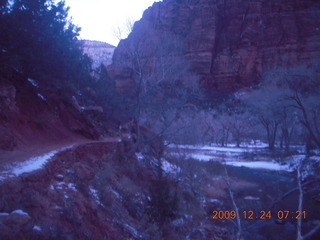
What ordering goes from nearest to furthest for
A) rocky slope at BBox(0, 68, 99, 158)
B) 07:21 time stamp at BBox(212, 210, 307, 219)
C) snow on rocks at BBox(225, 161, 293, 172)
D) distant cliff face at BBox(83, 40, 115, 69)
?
rocky slope at BBox(0, 68, 99, 158) < 07:21 time stamp at BBox(212, 210, 307, 219) < snow on rocks at BBox(225, 161, 293, 172) < distant cliff face at BBox(83, 40, 115, 69)

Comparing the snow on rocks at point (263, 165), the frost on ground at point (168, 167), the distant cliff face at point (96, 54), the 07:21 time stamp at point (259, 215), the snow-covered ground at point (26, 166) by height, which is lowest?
the 07:21 time stamp at point (259, 215)

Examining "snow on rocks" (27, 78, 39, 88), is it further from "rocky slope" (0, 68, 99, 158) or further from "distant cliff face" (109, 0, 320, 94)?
"distant cliff face" (109, 0, 320, 94)

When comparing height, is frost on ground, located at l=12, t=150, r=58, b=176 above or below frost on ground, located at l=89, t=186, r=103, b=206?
above

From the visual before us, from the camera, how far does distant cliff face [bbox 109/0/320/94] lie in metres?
65.6

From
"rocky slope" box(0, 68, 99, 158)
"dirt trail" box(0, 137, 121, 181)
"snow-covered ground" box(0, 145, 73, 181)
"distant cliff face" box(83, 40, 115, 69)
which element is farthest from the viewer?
"distant cliff face" box(83, 40, 115, 69)

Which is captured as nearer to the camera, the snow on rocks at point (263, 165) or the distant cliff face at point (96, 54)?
the snow on rocks at point (263, 165)

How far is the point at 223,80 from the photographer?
68250 millimetres

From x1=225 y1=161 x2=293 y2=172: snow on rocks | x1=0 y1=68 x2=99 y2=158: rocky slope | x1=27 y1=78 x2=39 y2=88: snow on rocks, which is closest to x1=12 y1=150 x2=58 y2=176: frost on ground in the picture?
x1=0 y1=68 x2=99 y2=158: rocky slope

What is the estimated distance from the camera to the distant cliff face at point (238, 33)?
65562 mm

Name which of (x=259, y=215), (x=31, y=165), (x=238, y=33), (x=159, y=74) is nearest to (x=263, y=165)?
(x=259, y=215)

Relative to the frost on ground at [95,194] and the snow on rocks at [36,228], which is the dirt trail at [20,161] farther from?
the snow on rocks at [36,228]

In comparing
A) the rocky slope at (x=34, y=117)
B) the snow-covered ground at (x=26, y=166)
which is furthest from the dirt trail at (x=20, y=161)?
the rocky slope at (x=34, y=117)

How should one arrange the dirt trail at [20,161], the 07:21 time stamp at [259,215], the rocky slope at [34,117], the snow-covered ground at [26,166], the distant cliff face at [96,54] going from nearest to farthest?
1. the snow-covered ground at [26,166]
2. the dirt trail at [20,161]
3. the rocky slope at [34,117]
4. the 07:21 time stamp at [259,215]
5. the distant cliff face at [96,54]

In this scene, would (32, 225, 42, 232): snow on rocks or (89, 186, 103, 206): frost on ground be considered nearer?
(32, 225, 42, 232): snow on rocks
